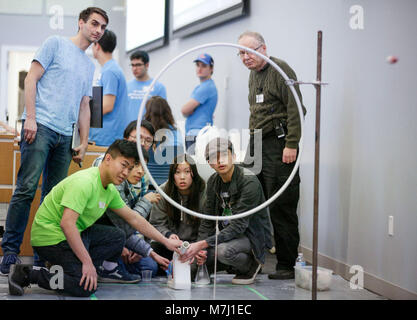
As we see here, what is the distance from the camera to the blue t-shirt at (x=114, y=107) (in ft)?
10.7

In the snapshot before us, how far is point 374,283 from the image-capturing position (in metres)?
2.63

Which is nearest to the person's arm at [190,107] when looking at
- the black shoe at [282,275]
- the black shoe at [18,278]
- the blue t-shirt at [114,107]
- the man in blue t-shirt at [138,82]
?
the man in blue t-shirt at [138,82]

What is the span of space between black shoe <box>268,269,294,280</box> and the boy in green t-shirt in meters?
0.62

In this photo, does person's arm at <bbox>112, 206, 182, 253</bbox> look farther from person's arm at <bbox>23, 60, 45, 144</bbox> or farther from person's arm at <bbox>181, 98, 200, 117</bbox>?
person's arm at <bbox>181, 98, 200, 117</bbox>

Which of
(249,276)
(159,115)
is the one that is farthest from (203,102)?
(249,276)

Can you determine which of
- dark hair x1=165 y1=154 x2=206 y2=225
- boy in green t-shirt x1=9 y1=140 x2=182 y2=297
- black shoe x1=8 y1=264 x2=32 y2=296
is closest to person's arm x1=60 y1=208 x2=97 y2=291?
boy in green t-shirt x1=9 y1=140 x2=182 y2=297

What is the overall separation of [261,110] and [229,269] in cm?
77

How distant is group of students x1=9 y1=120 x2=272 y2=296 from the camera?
7.50 ft

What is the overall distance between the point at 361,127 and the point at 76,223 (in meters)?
1.36

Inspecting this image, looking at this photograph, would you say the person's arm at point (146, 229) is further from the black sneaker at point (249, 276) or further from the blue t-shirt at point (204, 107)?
the blue t-shirt at point (204, 107)

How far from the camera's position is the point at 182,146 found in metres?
3.17

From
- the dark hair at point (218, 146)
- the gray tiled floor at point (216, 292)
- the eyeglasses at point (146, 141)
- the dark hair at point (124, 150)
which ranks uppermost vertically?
the eyeglasses at point (146, 141)

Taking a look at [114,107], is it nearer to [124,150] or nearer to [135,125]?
[135,125]
